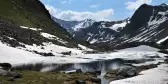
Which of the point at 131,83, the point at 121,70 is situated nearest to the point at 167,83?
the point at 131,83

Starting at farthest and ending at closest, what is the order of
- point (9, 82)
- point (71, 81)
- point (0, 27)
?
point (0, 27) → point (71, 81) → point (9, 82)

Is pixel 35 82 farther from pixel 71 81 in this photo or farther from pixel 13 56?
pixel 13 56

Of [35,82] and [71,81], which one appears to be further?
[71,81]

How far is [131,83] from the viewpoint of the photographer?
5984 centimetres

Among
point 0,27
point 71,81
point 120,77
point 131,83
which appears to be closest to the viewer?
point 71,81

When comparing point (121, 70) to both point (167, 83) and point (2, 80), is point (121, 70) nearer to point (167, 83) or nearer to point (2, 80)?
point (167, 83)

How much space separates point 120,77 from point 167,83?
14836 mm

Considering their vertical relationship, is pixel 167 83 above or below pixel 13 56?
below

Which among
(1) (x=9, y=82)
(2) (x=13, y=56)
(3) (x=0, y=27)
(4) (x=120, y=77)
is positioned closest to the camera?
(1) (x=9, y=82)

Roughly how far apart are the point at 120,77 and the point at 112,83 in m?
10.5

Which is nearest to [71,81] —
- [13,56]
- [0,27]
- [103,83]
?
[103,83]

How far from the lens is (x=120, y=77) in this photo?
236ft

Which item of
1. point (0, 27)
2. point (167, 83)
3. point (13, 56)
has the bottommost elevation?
point (167, 83)

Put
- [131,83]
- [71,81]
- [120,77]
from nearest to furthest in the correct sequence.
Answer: [71,81], [131,83], [120,77]
